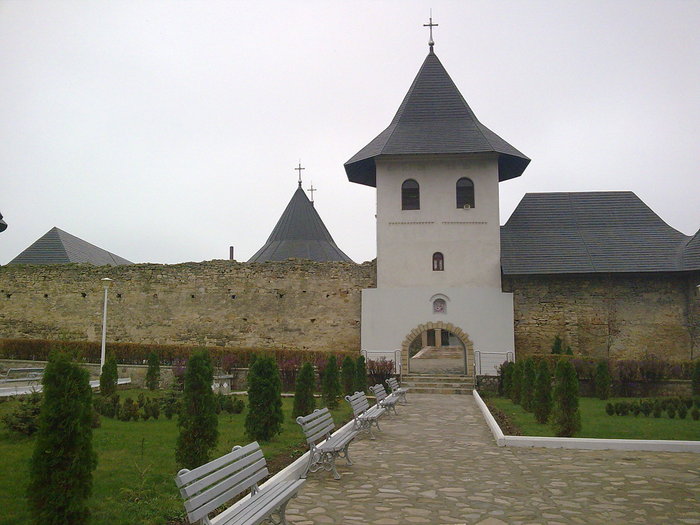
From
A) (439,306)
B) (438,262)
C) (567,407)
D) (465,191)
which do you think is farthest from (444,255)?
(567,407)

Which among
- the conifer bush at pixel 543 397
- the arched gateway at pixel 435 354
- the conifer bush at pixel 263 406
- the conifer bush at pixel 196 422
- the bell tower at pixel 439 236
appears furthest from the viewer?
the bell tower at pixel 439 236

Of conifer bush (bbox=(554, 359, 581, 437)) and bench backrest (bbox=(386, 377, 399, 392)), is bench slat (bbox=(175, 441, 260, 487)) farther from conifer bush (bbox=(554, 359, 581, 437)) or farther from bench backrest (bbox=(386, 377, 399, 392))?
bench backrest (bbox=(386, 377, 399, 392))

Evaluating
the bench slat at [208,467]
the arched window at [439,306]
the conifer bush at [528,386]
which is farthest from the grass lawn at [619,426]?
the arched window at [439,306]

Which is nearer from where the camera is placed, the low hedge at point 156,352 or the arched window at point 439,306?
the low hedge at point 156,352

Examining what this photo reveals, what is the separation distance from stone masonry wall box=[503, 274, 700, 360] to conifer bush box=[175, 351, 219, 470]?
50.1ft

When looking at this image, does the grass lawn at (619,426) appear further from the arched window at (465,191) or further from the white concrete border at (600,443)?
the arched window at (465,191)

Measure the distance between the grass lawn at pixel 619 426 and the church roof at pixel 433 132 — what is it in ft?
32.3

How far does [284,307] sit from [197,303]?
9.94 ft

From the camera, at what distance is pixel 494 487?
6242mm

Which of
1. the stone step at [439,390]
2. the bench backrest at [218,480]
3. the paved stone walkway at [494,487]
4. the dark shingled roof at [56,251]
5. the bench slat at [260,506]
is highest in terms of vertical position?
the dark shingled roof at [56,251]

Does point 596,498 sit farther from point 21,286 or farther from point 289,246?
point 289,246

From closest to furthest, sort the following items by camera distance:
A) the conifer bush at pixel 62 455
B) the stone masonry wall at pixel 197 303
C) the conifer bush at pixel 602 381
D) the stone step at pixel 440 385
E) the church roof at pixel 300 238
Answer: the conifer bush at pixel 62 455 < the conifer bush at pixel 602 381 < the stone step at pixel 440 385 < the stone masonry wall at pixel 197 303 < the church roof at pixel 300 238

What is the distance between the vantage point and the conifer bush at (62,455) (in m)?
4.15

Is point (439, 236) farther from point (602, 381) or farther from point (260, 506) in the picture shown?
point (260, 506)
